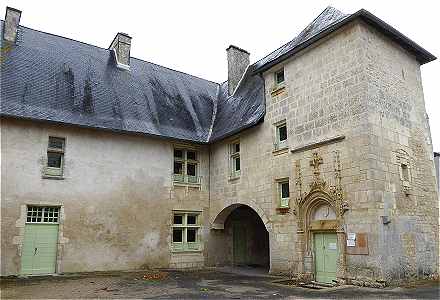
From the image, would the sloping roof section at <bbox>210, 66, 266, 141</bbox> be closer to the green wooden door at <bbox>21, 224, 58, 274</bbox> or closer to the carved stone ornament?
the carved stone ornament

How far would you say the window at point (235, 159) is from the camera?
13781 millimetres

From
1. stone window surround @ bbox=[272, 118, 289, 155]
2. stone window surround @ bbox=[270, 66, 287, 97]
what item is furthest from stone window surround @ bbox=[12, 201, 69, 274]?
stone window surround @ bbox=[270, 66, 287, 97]

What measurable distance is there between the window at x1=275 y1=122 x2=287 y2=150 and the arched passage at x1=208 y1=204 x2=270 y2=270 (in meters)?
2.94

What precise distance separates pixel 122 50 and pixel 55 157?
5807 mm

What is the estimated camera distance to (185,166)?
14547mm

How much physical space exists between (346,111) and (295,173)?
2288mm

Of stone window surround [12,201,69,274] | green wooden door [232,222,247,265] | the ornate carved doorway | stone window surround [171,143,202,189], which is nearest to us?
the ornate carved doorway

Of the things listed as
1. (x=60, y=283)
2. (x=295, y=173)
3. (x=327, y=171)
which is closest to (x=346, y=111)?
(x=327, y=171)

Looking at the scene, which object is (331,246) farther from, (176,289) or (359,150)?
(176,289)

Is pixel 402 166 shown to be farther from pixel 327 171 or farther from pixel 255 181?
pixel 255 181

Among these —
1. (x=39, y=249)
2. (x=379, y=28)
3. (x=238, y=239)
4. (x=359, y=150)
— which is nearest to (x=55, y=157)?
(x=39, y=249)

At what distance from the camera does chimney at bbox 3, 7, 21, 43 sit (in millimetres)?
13086

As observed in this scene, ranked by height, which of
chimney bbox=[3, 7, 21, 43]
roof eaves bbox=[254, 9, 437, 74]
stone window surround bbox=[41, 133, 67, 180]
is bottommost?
stone window surround bbox=[41, 133, 67, 180]

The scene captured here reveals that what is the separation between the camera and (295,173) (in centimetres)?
1099
